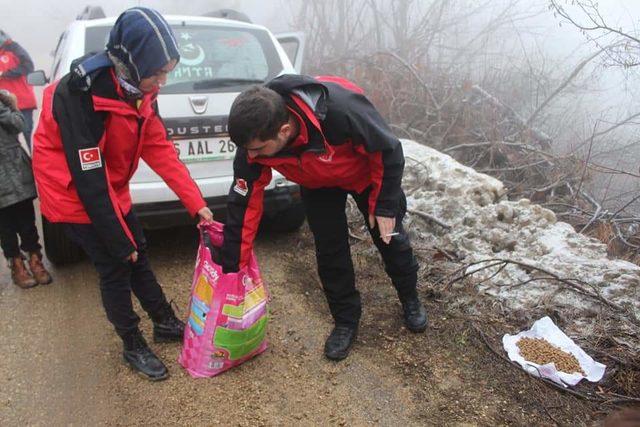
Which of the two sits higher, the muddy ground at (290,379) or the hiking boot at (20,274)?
the muddy ground at (290,379)

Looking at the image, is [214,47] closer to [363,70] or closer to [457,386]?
[457,386]

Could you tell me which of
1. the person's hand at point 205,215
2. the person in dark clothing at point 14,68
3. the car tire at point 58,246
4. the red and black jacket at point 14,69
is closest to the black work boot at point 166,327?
the person's hand at point 205,215

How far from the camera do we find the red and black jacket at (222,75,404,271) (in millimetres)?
2113

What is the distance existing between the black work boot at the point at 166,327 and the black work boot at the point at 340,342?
825 millimetres

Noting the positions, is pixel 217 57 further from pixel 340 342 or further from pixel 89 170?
pixel 340 342

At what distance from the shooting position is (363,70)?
23.9ft

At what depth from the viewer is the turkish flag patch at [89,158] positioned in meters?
2.02

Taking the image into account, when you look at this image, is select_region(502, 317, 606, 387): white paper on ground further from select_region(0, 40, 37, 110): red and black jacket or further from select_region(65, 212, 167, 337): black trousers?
select_region(0, 40, 37, 110): red and black jacket

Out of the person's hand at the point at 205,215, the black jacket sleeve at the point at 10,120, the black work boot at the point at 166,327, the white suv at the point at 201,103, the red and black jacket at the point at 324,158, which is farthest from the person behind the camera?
the white suv at the point at 201,103

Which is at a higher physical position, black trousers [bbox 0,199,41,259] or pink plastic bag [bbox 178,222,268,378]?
pink plastic bag [bbox 178,222,268,378]

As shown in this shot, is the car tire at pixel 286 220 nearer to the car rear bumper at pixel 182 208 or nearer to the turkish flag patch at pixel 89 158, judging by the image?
the car rear bumper at pixel 182 208

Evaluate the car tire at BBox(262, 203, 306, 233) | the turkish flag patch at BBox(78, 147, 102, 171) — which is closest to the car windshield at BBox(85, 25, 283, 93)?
the car tire at BBox(262, 203, 306, 233)

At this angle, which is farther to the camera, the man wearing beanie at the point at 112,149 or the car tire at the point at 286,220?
the car tire at the point at 286,220

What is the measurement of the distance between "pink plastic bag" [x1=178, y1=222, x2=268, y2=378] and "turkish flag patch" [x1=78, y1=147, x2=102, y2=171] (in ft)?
2.05
